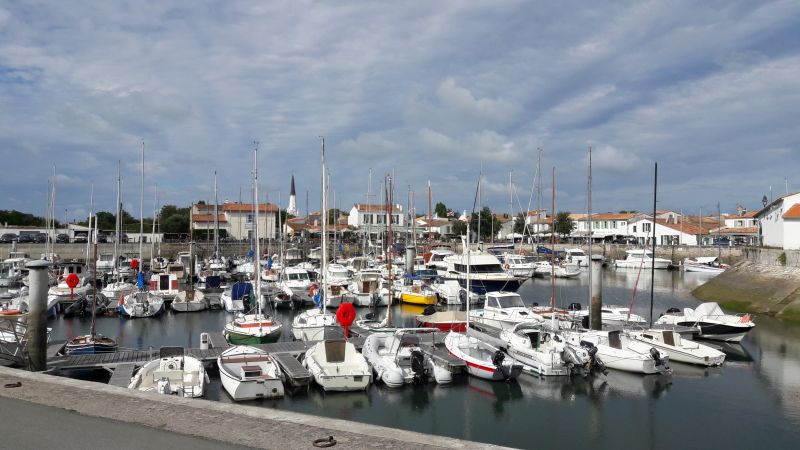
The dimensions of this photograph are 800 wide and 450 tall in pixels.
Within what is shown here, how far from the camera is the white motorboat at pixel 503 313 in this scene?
30.1 meters

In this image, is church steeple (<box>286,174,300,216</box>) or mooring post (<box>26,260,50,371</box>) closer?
mooring post (<box>26,260,50,371</box>)

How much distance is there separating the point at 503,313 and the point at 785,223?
2878 centimetres

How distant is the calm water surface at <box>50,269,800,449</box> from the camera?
1655 cm

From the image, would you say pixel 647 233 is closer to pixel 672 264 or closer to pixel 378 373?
pixel 672 264

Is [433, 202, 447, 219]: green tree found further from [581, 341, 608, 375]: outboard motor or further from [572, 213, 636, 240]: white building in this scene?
[581, 341, 608, 375]: outboard motor

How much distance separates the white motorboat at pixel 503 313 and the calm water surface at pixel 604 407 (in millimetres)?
7966

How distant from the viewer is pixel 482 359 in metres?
21.6

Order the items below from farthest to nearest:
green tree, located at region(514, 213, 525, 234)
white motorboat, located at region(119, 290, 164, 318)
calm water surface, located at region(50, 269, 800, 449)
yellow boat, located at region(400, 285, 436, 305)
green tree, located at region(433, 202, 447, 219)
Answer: green tree, located at region(433, 202, 447, 219) < green tree, located at region(514, 213, 525, 234) < yellow boat, located at region(400, 285, 436, 305) < white motorboat, located at region(119, 290, 164, 318) < calm water surface, located at region(50, 269, 800, 449)

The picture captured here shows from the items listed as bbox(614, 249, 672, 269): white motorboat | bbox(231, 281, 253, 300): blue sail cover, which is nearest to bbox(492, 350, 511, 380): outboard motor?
bbox(231, 281, 253, 300): blue sail cover

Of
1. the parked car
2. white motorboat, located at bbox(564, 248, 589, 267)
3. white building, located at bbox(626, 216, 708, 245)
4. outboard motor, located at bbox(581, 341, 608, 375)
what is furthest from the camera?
white building, located at bbox(626, 216, 708, 245)

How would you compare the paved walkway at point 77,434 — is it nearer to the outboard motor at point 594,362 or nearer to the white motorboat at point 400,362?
the white motorboat at point 400,362

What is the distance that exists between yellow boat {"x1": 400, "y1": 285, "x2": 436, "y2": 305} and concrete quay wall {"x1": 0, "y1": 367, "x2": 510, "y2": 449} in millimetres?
31159

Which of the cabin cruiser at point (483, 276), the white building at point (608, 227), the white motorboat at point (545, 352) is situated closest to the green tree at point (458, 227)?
the white building at point (608, 227)

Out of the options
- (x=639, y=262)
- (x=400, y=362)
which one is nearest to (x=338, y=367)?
(x=400, y=362)
